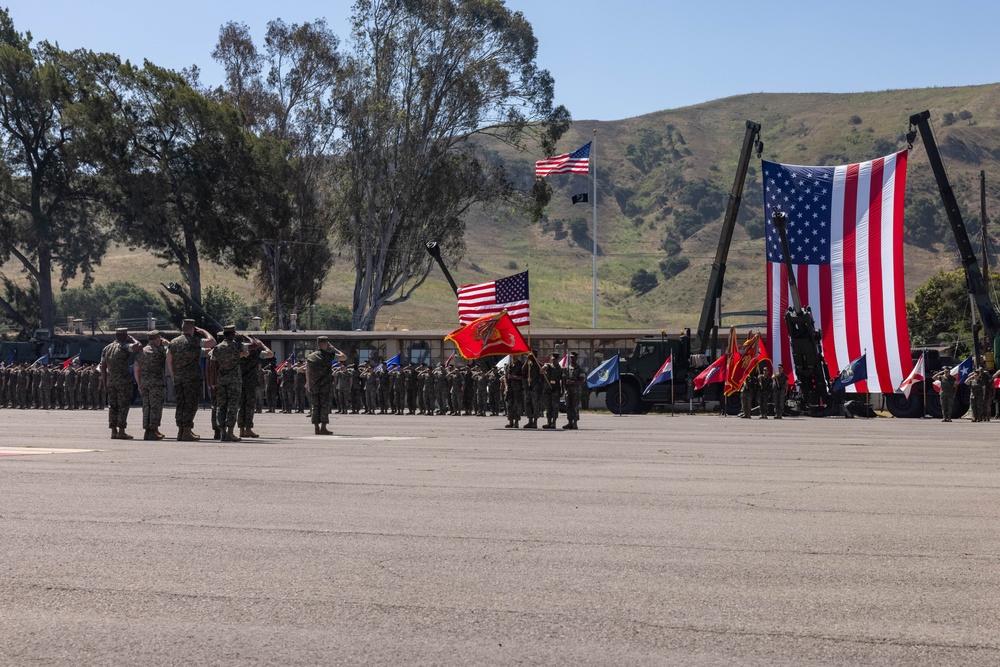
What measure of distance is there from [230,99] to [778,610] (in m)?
59.3

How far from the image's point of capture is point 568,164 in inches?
1866

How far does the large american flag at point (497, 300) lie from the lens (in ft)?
92.0

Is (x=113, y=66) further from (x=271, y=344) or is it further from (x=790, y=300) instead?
(x=790, y=300)

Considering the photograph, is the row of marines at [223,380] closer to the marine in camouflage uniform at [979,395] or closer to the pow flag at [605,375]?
the pow flag at [605,375]

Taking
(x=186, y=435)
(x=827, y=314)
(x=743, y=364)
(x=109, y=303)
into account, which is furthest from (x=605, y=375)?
(x=109, y=303)

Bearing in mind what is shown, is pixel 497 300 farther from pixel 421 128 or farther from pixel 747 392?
pixel 421 128

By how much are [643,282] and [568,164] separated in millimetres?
89348

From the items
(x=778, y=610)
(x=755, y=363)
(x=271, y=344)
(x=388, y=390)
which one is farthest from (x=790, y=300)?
(x=778, y=610)

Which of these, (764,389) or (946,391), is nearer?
(946,391)

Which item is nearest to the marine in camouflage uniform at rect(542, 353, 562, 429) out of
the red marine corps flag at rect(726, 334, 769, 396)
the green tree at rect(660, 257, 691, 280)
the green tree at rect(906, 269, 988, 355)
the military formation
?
the red marine corps flag at rect(726, 334, 769, 396)

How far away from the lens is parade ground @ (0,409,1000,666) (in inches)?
224

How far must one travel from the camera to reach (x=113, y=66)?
54.6 m

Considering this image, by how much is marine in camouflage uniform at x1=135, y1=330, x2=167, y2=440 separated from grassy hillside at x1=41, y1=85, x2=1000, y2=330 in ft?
276

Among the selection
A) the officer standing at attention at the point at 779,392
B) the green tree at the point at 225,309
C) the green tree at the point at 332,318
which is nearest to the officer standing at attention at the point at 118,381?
the officer standing at attention at the point at 779,392
